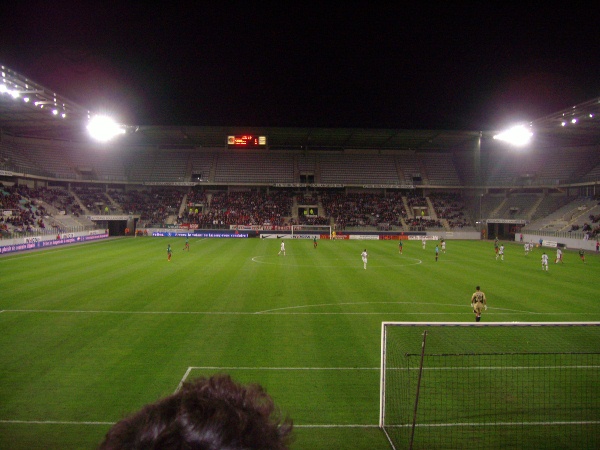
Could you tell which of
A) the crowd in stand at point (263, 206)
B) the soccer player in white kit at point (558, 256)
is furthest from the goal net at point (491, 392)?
the crowd in stand at point (263, 206)

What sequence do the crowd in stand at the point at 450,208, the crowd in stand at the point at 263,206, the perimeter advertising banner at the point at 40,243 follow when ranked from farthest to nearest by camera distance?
the crowd in stand at the point at 450,208 < the crowd in stand at the point at 263,206 < the perimeter advertising banner at the point at 40,243

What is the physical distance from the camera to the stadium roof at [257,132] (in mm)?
40656

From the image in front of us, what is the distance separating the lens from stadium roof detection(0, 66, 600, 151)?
40.7 meters

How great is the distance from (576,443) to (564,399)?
1843mm

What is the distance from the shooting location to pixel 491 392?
978 cm

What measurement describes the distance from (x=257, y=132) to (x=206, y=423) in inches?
2301

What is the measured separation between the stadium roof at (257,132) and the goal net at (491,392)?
2769cm

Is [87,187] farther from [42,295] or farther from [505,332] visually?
[505,332]

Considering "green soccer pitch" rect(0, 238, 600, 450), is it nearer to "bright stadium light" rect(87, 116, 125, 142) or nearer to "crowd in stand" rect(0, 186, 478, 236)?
"bright stadium light" rect(87, 116, 125, 142)

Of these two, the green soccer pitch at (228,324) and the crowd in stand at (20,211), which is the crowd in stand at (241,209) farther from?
the green soccer pitch at (228,324)

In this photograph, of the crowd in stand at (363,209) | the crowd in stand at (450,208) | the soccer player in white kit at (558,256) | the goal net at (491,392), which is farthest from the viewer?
the crowd in stand at (363,209)

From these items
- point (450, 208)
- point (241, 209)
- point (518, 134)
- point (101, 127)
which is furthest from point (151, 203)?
point (518, 134)

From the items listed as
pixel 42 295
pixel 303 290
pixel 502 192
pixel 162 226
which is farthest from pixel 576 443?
pixel 502 192

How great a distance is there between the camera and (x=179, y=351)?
40.4 feet
